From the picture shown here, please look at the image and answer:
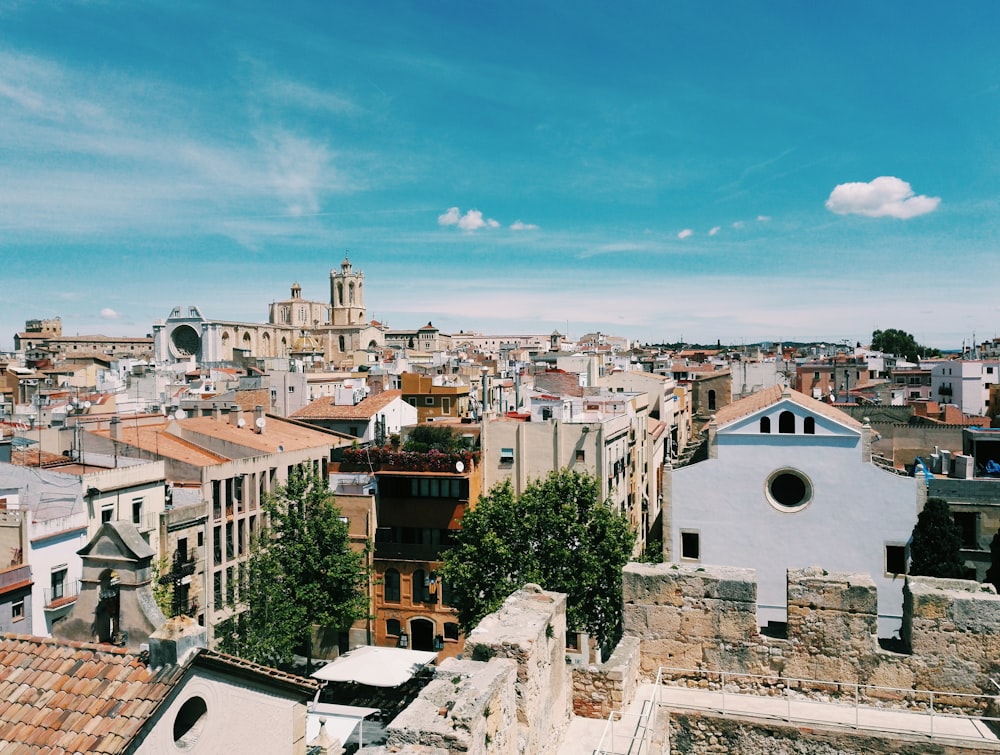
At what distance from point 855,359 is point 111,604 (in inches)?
3537

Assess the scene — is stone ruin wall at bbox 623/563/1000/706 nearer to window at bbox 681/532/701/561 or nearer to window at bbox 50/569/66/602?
window at bbox 681/532/701/561

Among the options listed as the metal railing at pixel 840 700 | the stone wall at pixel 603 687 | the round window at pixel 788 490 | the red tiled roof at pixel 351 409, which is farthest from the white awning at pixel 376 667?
the red tiled roof at pixel 351 409

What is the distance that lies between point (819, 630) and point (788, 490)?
1352 centimetres

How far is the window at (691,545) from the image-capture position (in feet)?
83.0

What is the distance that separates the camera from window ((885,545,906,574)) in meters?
23.7

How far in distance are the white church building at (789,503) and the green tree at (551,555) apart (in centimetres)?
271

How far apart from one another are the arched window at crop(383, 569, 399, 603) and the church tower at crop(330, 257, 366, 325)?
5842 inches

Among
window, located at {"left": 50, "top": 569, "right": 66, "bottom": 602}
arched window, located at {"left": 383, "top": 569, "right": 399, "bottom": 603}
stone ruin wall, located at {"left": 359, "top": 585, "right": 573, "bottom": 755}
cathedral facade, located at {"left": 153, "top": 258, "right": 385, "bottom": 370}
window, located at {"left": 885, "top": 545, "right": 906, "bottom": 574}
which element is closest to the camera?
stone ruin wall, located at {"left": 359, "top": 585, "right": 573, "bottom": 755}

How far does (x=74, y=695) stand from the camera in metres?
8.61

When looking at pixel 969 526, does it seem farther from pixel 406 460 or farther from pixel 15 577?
pixel 15 577

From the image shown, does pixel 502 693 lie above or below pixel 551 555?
above

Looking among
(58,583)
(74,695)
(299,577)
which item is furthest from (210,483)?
(74,695)

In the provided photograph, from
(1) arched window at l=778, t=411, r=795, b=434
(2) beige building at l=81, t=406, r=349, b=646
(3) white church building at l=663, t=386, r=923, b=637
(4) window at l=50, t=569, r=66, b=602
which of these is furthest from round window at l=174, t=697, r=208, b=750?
(1) arched window at l=778, t=411, r=795, b=434

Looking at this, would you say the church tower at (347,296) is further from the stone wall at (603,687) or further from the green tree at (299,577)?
the stone wall at (603,687)
